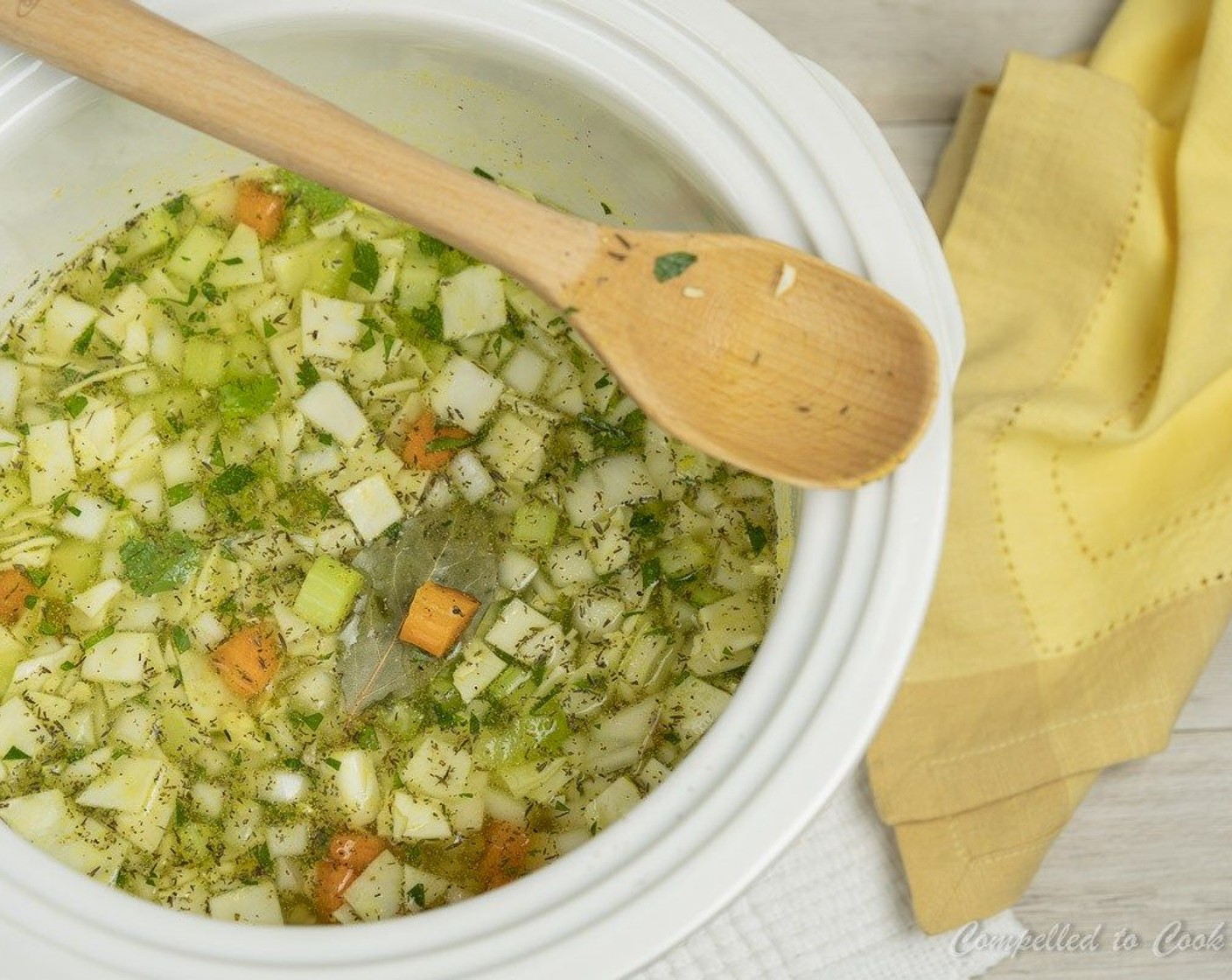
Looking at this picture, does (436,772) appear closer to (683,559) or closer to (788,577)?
(683,559)

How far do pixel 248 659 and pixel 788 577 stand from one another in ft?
1.86

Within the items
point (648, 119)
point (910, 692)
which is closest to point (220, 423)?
point (648, 119)

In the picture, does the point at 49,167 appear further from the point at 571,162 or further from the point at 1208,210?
the point at 1208,210

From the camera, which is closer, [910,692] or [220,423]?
[220,423]

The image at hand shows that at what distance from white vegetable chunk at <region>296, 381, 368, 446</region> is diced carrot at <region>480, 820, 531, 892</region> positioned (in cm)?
41

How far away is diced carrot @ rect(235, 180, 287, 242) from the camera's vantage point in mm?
1224

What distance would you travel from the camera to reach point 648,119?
97 cm

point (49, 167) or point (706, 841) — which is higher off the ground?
point (49, 167)

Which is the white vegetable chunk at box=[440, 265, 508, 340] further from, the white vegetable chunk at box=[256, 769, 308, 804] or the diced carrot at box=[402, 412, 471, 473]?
the white vegetable chunk at box=[256, 769, 308, 804]

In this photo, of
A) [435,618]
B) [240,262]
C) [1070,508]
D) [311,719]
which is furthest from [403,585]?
[1070,508]

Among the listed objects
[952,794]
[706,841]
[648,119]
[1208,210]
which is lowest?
[952,794]

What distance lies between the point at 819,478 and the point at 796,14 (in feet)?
2.91

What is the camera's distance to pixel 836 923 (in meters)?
1.38

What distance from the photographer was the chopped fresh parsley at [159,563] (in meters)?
1.19
